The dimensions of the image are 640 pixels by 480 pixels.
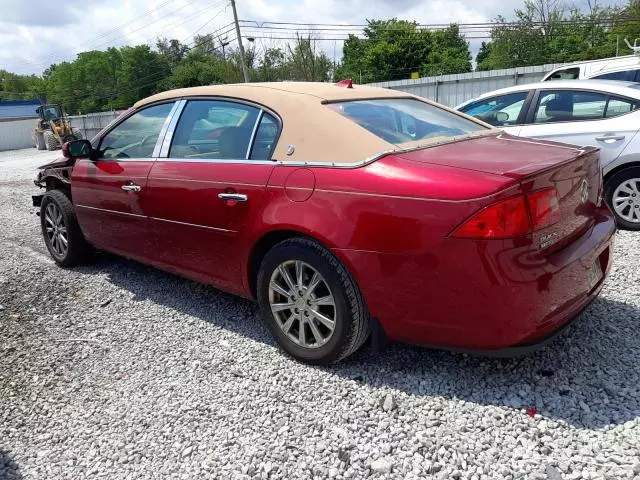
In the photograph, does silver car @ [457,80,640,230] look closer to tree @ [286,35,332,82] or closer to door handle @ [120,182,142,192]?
door handle @ [120,182,142,192]

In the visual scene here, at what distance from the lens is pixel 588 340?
10.3 ft

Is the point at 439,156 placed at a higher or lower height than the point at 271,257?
higher

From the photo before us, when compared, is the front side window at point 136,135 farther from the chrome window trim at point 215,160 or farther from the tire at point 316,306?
the tire at point 316,306

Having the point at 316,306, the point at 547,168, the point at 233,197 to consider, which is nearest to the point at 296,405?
the point at 316,306

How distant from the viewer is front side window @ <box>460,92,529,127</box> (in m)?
6.17

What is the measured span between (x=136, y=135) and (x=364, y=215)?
2.45m

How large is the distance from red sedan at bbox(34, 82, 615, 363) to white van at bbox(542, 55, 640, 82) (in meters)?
6.61

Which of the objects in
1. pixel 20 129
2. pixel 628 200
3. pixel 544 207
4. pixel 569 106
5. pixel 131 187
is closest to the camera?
pixel 544 207

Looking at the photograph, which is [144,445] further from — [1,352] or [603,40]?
[603,40]

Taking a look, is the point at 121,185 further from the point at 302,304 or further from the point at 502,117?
the point at 502,117

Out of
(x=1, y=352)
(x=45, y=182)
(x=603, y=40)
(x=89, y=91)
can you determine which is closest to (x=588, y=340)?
(x=1, y=352)

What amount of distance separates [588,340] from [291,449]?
6.23 feet

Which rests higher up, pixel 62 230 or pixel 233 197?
pixel 233 197

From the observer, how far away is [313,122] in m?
2.98
